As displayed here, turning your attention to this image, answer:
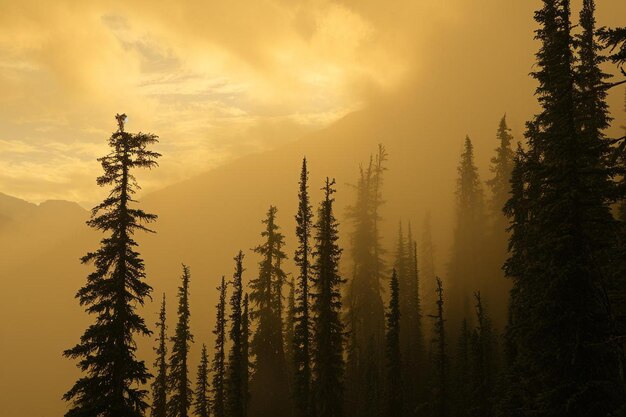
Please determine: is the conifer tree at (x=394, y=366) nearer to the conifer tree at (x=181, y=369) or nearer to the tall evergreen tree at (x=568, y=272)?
the conifer tree at (x=181, y=369)

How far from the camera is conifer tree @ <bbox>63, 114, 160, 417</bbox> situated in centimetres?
1845

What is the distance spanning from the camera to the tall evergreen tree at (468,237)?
74.1 metres

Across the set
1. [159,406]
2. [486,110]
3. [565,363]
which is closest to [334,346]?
[565,363]

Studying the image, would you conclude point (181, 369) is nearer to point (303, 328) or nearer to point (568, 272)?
point (303, 328)

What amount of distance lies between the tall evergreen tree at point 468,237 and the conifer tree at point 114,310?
6230 cm

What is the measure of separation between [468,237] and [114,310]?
6720 centimetres

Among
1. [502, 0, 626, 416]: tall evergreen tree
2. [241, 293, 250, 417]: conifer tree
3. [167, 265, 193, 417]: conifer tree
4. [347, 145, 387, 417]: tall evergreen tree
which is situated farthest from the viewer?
[347, 145, 387, 417]: tall evergreen tree

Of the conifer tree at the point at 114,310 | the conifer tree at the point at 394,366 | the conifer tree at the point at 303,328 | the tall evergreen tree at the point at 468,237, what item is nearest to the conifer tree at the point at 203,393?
the conifer tree at the point at 303,328

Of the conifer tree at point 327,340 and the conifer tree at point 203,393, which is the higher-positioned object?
the conifer tree at point 327,340

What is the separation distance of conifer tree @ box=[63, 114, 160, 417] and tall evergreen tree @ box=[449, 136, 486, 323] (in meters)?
62.3

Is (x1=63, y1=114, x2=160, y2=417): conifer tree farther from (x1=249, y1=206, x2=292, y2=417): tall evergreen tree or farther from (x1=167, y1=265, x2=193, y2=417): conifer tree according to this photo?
(x1=249, y1=206, x2=292, y2=417): tall evergreen tree

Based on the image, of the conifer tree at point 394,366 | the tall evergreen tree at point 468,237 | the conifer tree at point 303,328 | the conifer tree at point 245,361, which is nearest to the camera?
the conifer tree at point 303,328

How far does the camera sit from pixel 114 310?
774 inches

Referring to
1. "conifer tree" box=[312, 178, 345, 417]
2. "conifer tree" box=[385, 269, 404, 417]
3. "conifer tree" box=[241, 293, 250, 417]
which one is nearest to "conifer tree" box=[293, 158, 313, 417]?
"conifer tree" box=[312, 178, 345, 417]
